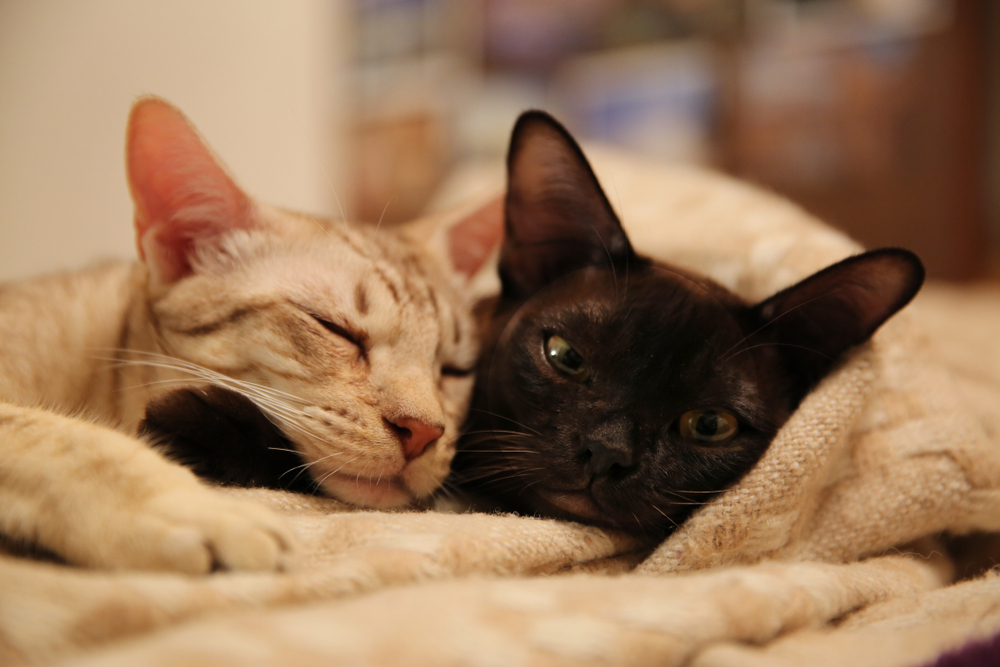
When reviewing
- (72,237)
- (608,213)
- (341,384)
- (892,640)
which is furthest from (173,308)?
(72,237)

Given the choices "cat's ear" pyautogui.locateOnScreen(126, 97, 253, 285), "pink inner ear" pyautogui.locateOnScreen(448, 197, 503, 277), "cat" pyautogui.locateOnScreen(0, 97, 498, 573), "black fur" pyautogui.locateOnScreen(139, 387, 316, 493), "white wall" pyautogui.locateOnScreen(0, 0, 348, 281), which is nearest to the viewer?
"cat" pyautogui.locateOnScreen(0, 97, 498, 573)

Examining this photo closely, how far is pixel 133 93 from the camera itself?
2.41m

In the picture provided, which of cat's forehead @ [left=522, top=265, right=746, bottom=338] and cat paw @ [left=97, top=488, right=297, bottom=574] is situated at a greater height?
cat's forehead @ [left=522, top=265, right=746, bottom=338]

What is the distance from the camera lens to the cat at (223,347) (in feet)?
2.74

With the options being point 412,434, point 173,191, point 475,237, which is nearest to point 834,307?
point 412,434

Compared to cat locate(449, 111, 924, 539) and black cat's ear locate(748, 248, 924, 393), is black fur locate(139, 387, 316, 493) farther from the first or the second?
black cat's ear locate(748, 248, 924, 393)

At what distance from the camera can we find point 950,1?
2.97m

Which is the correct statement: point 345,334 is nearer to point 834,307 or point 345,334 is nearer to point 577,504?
point 577,504

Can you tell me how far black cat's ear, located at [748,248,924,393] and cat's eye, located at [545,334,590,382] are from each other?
0.91 feet

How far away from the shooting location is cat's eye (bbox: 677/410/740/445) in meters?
1.03

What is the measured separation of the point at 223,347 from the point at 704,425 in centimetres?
76

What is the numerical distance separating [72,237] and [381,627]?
286 centimetres

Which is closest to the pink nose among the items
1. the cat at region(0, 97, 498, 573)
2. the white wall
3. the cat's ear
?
the cat at region(0, 97, 498, 573)

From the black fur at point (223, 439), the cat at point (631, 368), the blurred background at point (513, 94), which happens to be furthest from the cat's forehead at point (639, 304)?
the blurred background at point (513, 94)
